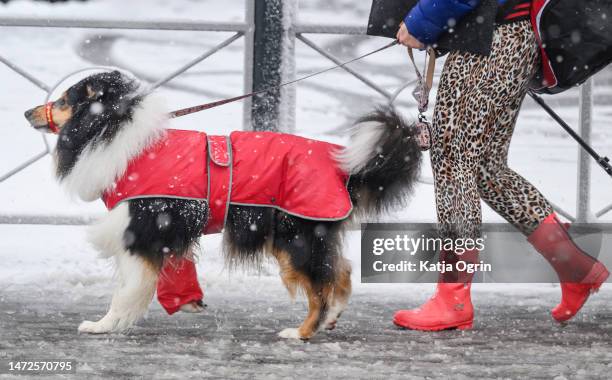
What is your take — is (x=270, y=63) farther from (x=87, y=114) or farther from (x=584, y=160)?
(x=584, y=160)

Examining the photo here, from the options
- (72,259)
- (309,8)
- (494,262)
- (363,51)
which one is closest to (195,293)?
(72,259)

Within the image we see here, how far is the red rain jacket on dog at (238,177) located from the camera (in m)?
2.99

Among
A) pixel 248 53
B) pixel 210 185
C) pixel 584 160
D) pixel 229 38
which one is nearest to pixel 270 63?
pixel 248 53

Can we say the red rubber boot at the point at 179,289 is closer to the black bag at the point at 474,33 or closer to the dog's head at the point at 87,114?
the dog's head at the point at 87,114

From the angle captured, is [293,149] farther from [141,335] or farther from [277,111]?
[277,111]

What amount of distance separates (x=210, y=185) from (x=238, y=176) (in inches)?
4.0

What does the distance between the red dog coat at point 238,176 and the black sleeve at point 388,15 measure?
51 cm

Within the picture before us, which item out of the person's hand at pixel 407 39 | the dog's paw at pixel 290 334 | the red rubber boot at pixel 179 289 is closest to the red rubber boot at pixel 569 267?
the person's hand at pixel 407 39

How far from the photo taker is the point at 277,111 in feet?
14.8

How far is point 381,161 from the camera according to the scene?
3068 mm

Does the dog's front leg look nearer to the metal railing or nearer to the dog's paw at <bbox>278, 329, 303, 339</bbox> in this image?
the dog's paw at <bbox>278, 329, 303, 339</bbox>

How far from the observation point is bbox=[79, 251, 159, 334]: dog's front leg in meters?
3.01

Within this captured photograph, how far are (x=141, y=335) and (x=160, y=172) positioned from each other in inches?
22.6

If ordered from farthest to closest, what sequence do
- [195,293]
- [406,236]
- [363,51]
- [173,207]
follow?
[363,51] → [406,236] → [195,293] → [173,207]
